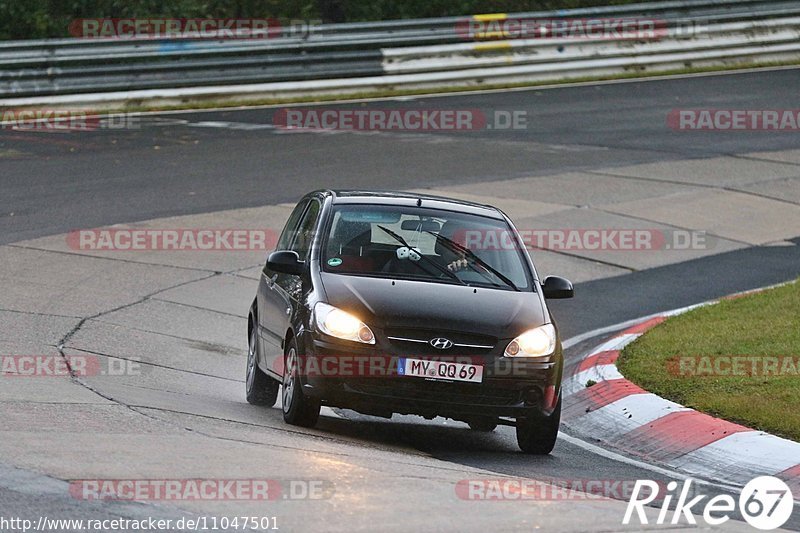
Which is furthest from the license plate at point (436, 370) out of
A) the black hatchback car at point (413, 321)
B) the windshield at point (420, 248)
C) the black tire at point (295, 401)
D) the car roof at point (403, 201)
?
the car roof at point (403, 201)

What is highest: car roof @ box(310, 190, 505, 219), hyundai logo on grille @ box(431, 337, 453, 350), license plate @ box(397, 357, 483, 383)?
car roof @ box(310, 190, 505, 219)

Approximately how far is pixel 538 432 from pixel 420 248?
155 centimetres

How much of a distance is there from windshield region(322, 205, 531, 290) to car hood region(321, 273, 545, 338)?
19 centimetres

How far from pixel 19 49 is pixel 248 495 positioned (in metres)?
18.0

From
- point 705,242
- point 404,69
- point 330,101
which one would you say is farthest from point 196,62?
point 705,242

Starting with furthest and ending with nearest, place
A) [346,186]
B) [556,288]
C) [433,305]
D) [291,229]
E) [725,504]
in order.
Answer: [346,186] → [291,229] → [556,288] → [433,305] → [725,504]

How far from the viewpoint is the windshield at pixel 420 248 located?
944 centimetres

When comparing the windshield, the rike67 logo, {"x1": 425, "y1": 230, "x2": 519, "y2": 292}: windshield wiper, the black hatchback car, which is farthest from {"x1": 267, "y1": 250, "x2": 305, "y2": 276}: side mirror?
the rike67 logo

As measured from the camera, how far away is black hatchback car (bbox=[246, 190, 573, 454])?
855cm

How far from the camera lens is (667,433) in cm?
934

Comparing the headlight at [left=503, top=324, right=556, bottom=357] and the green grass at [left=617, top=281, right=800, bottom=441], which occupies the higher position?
the headlight at [left=503, top=324, right=556, bottom=357]

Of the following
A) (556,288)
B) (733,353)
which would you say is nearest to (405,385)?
(556,288)

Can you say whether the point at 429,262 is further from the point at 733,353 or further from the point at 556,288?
the point at 733,353

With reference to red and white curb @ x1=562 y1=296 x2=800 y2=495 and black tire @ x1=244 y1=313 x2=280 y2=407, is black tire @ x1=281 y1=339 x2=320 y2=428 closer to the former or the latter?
black tire @ x1=244 y1=313 x2=280 y2=407
